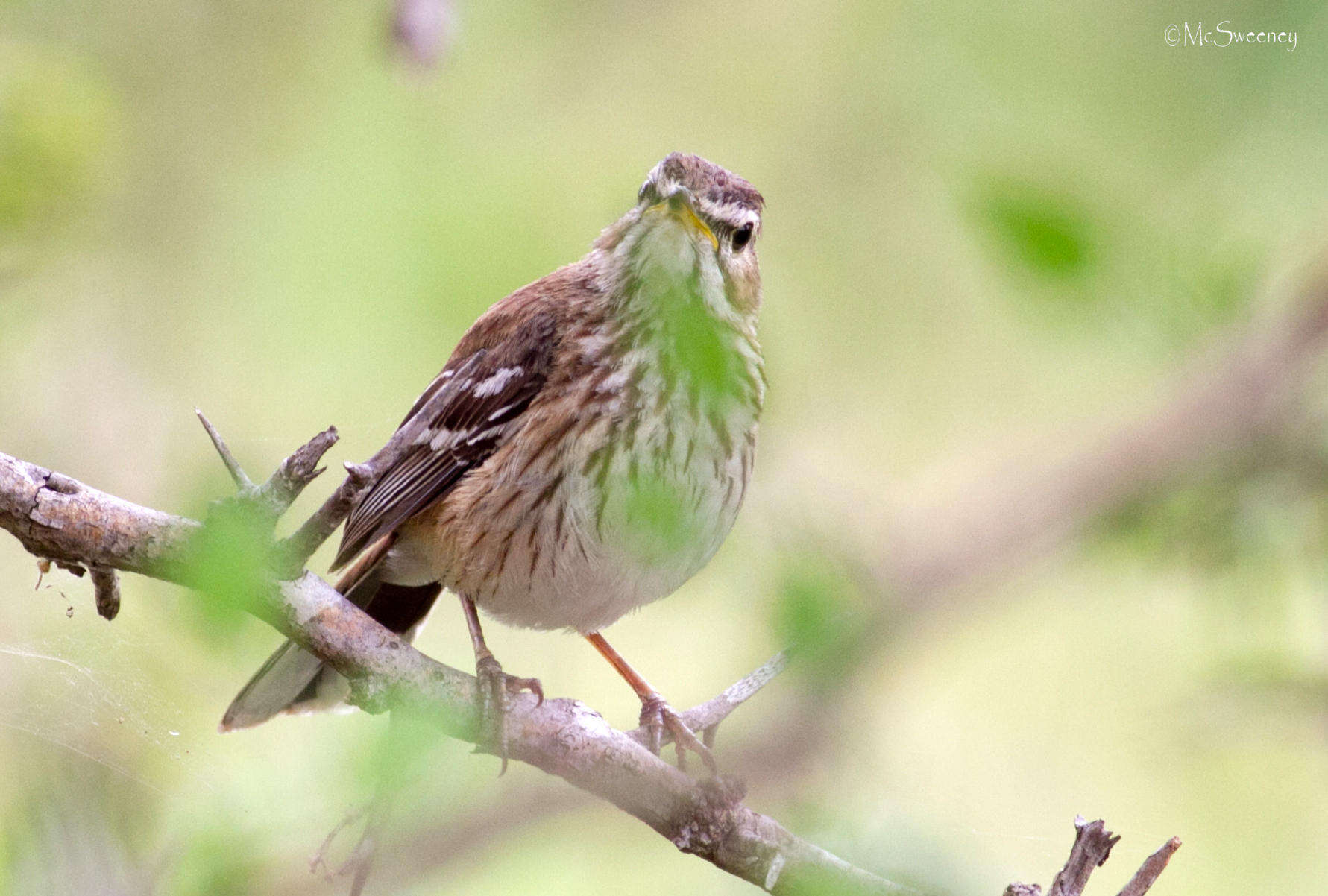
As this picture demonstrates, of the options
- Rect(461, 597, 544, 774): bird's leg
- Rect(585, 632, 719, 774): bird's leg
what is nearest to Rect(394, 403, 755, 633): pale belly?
Rect(461, 597, 544, 774): bird's leg

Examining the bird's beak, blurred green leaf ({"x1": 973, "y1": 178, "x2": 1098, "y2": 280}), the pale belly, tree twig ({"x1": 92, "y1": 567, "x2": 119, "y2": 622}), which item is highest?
the bird's beak

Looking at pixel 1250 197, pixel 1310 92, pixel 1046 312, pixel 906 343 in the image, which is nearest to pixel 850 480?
pixel 906 343

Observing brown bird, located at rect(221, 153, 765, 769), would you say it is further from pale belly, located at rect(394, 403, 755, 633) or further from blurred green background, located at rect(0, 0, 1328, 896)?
blurred green background, located at rect(0, 0, 1328, 896)

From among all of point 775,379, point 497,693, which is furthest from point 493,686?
point 775,379

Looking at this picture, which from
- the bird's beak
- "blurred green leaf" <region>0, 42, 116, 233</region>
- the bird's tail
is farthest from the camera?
the bird's tail

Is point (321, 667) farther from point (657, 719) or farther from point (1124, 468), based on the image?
point (1124, 468)

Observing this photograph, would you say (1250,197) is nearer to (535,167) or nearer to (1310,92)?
(1310,92)

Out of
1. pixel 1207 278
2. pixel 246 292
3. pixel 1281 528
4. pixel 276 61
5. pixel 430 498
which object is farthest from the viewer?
pixel 276 61
